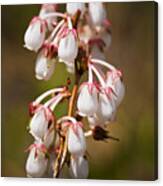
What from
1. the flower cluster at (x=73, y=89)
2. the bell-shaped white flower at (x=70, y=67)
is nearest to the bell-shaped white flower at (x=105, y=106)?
the flower cluster at (x=73, y=89)

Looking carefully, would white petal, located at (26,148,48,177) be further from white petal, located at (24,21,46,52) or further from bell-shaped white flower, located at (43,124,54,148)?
white petal, located at (24,21,46,52)

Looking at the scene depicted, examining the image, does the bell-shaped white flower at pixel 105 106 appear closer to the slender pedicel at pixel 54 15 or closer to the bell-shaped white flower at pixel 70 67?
the bell-shaped white flower at pixel 70 67

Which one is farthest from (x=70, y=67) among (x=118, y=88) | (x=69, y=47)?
(x=118, y=88)

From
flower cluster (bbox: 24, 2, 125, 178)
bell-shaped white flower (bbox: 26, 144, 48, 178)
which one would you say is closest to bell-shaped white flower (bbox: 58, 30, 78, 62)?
flower cluster (bbox: 24, 2, 125, 178)

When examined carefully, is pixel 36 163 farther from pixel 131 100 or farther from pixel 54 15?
pixel 54 15

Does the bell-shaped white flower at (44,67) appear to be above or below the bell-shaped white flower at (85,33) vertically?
below

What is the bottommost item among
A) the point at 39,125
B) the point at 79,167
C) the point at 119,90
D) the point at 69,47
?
the point at 79,167
